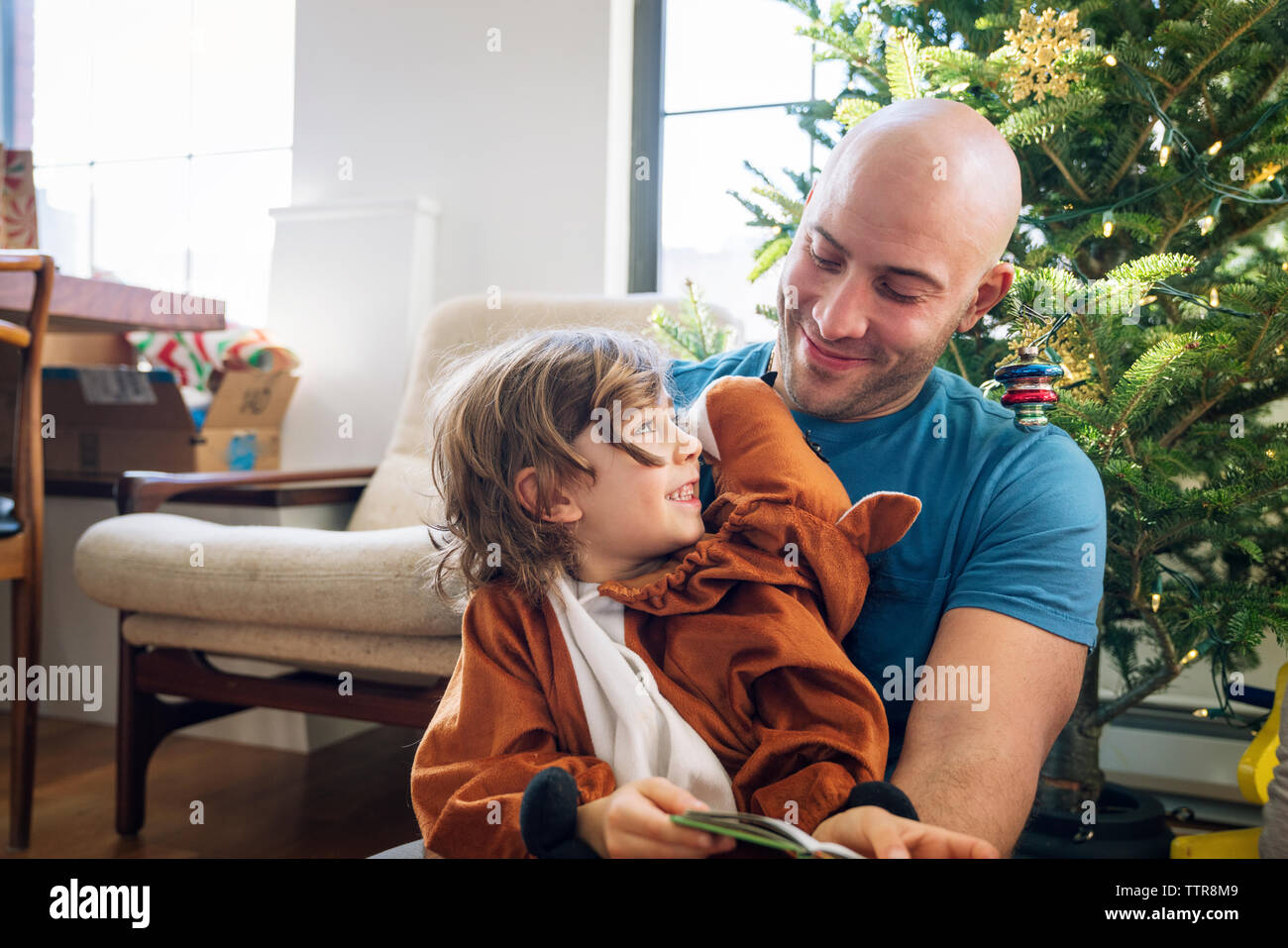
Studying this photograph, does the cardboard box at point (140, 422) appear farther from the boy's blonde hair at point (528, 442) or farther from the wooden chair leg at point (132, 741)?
the boy's blonde hair at point (528, 442)

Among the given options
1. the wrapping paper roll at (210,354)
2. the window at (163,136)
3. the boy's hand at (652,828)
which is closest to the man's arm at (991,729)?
the boy's hand at (652,828)

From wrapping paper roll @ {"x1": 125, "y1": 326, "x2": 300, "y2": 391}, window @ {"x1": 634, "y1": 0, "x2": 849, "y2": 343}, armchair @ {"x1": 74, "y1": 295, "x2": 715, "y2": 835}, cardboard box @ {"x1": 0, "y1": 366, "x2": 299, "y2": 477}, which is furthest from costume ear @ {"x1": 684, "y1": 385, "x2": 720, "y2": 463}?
wrapping paper roll @ {"x1": 125, "y1": 326, "x2": 300, "y2": 391}

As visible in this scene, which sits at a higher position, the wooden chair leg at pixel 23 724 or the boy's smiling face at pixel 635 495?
the boy's smiling face at pixel 635 495

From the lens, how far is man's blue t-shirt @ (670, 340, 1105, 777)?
979mm

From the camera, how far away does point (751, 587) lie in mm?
937

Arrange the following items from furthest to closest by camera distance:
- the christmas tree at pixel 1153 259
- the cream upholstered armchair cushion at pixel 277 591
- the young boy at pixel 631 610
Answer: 1. the cream upholstered armchair cushion at pixel 277 591
2. the christmas tree at pixel 1153 259
3. the young boy at pixel 631 610

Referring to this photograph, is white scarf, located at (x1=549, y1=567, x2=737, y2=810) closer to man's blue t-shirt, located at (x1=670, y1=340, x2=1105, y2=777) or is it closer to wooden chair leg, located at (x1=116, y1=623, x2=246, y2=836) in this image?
man's blue t-shirt, located at (x1=670, y1=340, x2=1105, y2=777)

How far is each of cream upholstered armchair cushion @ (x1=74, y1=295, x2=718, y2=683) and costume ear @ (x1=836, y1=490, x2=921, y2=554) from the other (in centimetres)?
81

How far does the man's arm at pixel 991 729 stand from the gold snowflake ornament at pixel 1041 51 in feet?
2.55

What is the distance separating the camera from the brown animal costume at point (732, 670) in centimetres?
84

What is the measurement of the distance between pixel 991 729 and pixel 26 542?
6.10 ft

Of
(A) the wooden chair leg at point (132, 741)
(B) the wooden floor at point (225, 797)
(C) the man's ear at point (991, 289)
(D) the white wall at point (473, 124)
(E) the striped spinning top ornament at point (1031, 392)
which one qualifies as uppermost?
(D) the white wall at point (473, 124)

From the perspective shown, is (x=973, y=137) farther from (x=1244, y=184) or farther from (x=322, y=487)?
(x=322, y=487)

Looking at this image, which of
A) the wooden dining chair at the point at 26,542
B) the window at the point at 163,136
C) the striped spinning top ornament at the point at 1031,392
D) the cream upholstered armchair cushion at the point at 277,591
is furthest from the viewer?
the window at the point at 163,136
